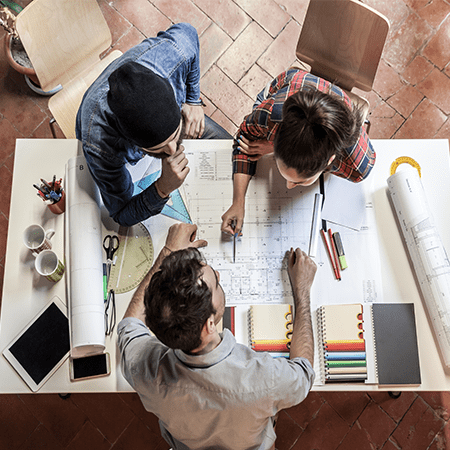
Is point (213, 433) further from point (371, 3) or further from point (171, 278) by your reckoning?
point (371, 3)

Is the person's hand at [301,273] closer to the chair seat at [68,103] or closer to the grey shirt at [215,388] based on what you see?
the grey shirt at [215,388]

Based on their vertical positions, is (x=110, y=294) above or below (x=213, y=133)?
below

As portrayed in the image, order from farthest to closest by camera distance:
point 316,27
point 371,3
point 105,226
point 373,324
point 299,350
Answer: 1. point 371,3
2. point 316,27
3. point 105,226
4. point 373,324
5. point 299,350

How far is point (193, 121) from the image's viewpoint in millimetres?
2055

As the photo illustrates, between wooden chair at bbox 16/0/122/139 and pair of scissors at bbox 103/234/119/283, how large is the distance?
68 cm

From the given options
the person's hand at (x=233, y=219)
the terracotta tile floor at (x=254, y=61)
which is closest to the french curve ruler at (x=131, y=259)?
the person's hand at (x=233, y=219)

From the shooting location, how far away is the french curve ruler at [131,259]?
172 centimetres

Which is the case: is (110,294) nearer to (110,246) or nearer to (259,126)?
(110,246)

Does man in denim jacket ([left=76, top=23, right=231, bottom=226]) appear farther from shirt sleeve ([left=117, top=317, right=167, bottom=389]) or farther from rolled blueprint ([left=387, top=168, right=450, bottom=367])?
rolled blueprint ([left=387, top=168, right=450, bottom=367])

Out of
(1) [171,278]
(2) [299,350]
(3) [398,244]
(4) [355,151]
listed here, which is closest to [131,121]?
(1) [171,278]

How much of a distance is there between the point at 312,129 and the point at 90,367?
1245mm

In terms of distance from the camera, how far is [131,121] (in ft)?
4.58

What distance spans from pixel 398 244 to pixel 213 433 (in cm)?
107

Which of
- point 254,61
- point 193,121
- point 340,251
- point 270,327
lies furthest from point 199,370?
point 254,61
